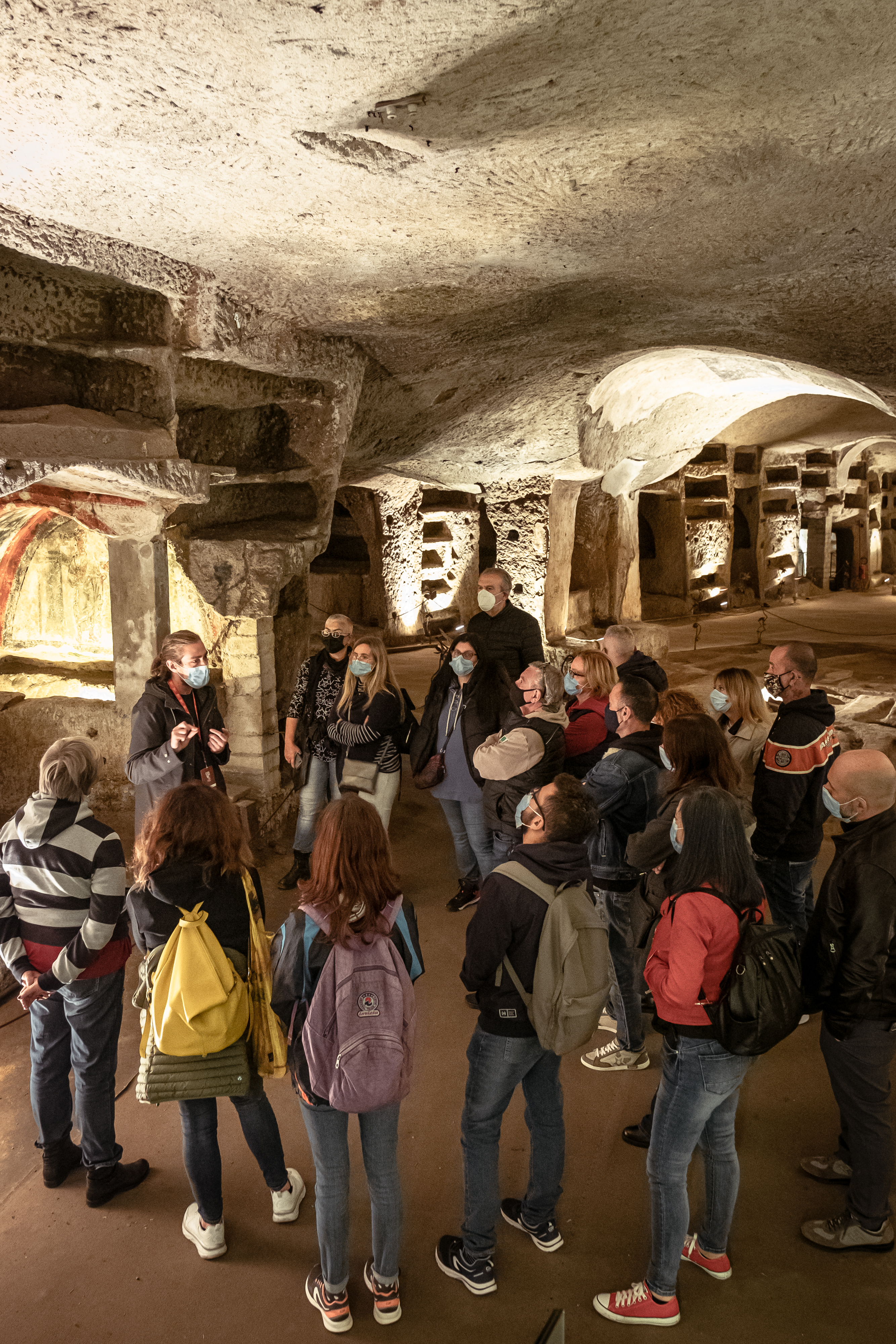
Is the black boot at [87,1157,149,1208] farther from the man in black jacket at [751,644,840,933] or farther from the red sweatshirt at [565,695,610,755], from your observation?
the man in black jacket at [751,644,840,933]

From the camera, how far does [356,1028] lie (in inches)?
98.4

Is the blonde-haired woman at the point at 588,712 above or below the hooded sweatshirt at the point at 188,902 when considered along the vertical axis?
above

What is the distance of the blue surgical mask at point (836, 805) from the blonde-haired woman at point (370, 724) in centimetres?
260

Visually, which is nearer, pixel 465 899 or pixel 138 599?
pixel 465 899

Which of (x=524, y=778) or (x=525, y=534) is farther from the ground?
(x=525, y=534)

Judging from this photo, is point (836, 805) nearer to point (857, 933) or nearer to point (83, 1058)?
point (857, 933)

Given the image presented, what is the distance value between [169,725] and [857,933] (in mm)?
3020

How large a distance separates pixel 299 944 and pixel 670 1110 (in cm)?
116

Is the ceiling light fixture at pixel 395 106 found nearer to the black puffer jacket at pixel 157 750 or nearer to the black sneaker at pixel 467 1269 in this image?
the black puffer jacket at pixel 157 750

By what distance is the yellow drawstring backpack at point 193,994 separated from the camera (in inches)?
→ 106

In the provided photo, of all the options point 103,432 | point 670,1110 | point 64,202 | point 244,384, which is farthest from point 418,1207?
point 244,384

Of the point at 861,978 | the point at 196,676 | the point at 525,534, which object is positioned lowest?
the point at 861,978

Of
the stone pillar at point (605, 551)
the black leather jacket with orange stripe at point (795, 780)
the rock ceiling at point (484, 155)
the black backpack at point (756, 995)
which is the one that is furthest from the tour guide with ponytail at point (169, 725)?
the stone pillar at point (605, 551)

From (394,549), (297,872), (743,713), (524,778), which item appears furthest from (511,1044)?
(394,549)
